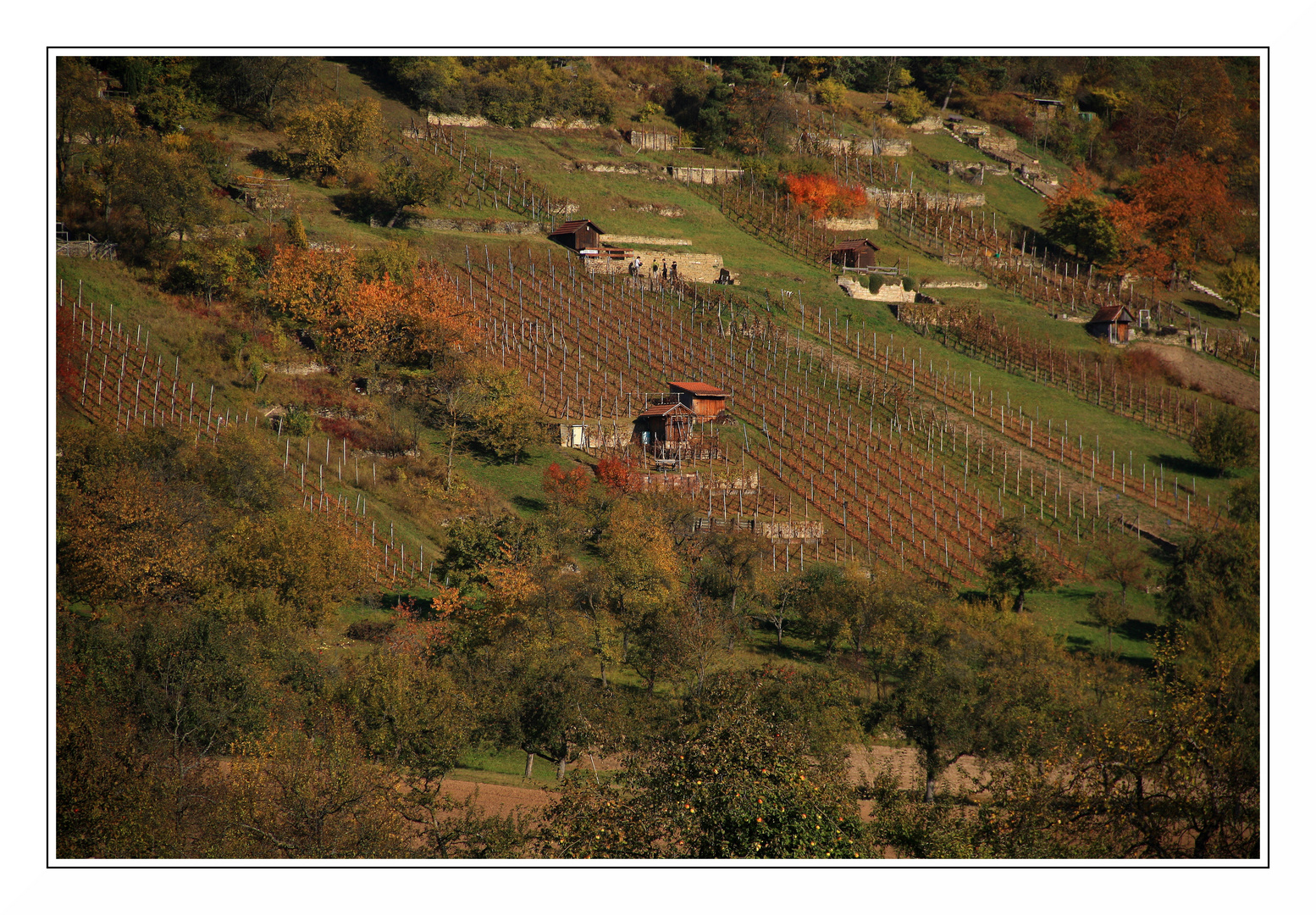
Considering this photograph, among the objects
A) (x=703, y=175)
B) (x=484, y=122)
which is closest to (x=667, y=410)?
(x=703, y=175)

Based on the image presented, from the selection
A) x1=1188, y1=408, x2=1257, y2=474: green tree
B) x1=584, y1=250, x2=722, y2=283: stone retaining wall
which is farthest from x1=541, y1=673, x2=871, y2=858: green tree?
x1=584, y1=250, x2=722, y2=283: stone retaining wall

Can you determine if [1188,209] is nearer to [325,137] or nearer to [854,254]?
[854,254]

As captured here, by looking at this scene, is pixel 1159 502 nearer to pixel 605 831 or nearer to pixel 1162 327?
pixel 1162 327


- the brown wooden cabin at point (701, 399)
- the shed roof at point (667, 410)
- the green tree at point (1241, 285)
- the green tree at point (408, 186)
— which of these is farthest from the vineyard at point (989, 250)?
the shed roof at point (667, 410)

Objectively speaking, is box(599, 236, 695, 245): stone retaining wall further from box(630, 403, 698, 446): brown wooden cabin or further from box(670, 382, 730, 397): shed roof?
box(630, 403, 698, 446): brown wooden cabin
